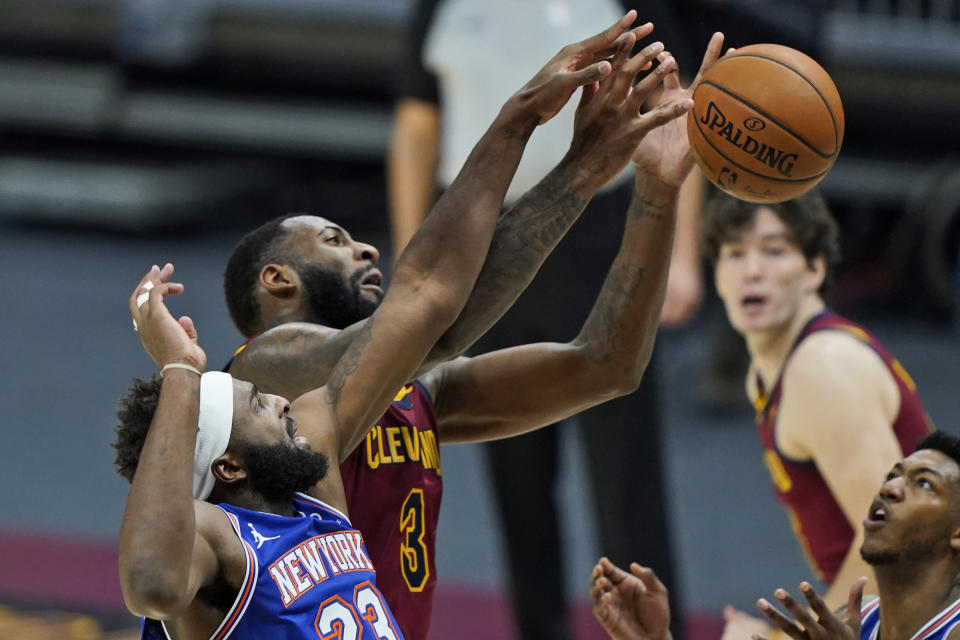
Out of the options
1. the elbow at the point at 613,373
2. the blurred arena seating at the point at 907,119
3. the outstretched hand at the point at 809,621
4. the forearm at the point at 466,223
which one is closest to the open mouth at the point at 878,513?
the outstretched hand at the point at 809,621

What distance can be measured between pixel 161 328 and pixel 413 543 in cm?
93

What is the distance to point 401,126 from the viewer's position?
5.20 meters

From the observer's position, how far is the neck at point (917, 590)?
3.24 m

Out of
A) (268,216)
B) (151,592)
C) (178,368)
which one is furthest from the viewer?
(268,216)

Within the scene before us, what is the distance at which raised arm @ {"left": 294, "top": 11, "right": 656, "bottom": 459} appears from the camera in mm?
3021

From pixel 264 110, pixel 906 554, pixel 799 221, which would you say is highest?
pixel 264 110

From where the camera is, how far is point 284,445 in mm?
2850

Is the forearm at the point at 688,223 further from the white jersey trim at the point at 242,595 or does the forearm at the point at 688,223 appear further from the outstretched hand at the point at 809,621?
the white jersey trim at the point at 242,595

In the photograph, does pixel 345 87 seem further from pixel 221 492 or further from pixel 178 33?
pixel 221 492

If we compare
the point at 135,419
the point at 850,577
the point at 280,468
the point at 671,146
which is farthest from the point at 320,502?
the point at 850,577

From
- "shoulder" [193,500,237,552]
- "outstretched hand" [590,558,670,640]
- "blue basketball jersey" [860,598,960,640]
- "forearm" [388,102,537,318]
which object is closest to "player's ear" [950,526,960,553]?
"blue basketball jersey" [860,598,960,640]

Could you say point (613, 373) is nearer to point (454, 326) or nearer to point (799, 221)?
point (454, 326)

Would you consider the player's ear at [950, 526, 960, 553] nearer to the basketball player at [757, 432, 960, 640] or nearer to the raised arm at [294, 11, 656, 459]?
the basketball player at [757, 432, 960, 640]

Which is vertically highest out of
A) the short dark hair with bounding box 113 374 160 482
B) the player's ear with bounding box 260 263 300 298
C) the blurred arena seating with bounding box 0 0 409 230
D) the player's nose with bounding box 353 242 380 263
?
the blurred arena seating with bounding box 0 0 409 230
